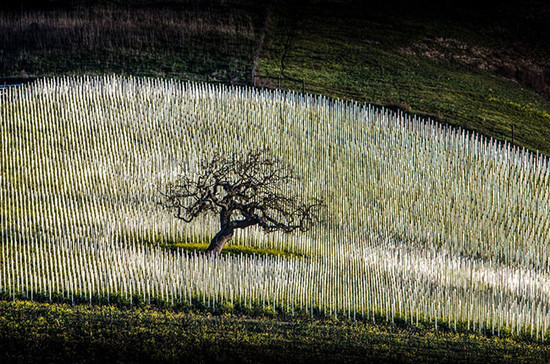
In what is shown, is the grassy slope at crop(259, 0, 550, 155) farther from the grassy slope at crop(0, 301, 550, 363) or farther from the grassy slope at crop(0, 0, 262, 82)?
the grassy slope at crop(0, 301, 550, 363)

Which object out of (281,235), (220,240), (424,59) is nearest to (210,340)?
(220,240)

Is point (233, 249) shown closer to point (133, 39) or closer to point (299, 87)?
point (299, 87)

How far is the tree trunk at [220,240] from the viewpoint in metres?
25.7

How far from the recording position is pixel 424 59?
6375 cm

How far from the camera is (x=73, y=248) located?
2509 cm

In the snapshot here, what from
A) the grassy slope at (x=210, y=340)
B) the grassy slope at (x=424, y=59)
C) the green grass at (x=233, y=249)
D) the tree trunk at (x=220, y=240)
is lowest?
the grassy slope at (x=210, y=340)

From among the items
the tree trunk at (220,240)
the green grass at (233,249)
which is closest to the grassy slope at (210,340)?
the tree trunk at (220,240)

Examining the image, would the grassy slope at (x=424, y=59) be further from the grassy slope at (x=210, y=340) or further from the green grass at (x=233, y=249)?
the grassy slope at (x=210, y=340)

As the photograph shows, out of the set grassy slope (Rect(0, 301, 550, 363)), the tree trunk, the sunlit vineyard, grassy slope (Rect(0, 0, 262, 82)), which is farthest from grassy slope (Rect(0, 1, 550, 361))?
the tree trunk

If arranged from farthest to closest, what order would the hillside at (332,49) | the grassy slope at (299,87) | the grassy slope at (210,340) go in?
the hillside at (332,49) → the grassy slope at (299,87) → the grassy slope at (210,340)

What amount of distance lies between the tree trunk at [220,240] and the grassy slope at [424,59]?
2510cm

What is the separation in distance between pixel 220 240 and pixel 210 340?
7641 mm

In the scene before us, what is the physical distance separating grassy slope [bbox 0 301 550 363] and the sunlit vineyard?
4.37ft

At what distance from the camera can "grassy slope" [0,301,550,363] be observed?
57.6 feet
